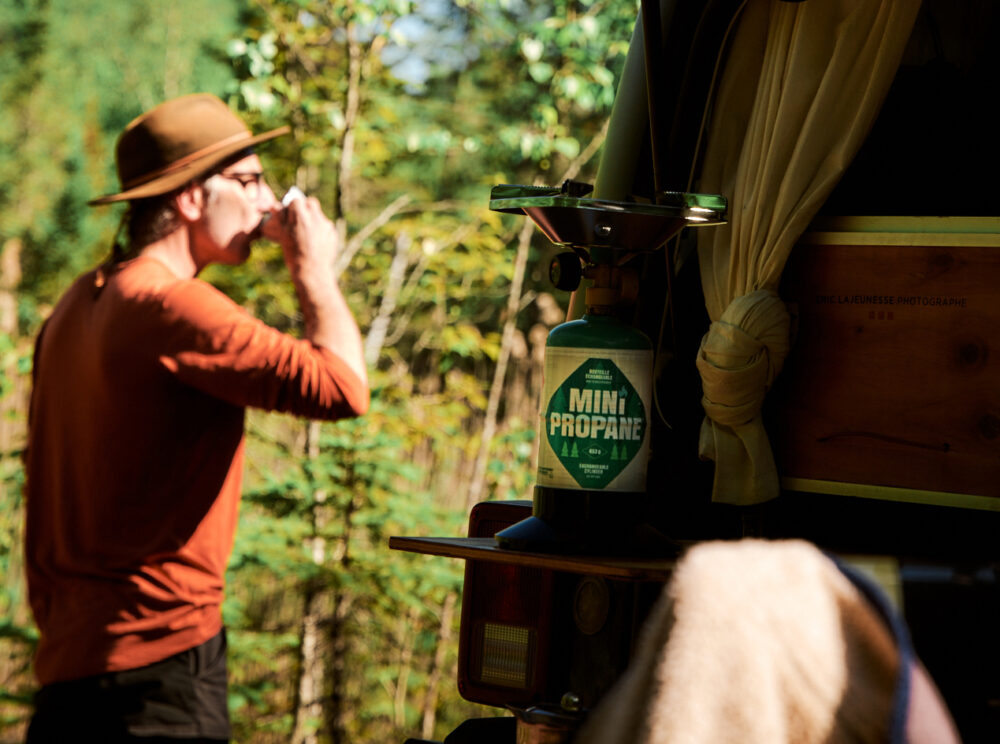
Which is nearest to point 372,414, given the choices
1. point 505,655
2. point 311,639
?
point 311,639

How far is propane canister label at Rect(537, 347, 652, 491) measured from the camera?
1.94m

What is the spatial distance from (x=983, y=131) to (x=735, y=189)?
1.54 feet

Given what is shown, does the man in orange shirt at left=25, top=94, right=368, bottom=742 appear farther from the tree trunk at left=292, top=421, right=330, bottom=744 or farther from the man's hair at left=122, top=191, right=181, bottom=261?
Result: the tree trunk at left=292, top=421, right=330, bottom=744

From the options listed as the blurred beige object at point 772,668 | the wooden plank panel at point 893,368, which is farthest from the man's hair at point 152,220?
the blurred beige object at point 772,668

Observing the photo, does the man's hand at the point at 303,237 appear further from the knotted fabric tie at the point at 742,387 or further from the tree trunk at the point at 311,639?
the tree trunk at the point at 311,639

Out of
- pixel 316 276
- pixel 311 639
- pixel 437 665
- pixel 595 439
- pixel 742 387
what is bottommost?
pixel 437 665

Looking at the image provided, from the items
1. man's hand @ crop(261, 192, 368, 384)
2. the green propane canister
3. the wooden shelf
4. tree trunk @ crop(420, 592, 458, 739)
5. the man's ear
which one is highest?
the man's ear

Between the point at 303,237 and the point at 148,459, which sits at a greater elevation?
the point at 303,237

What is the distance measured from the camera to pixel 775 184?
2.22 meters

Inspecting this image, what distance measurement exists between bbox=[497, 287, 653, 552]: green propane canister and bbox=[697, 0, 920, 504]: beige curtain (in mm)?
228

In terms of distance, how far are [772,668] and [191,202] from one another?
98.8 inches

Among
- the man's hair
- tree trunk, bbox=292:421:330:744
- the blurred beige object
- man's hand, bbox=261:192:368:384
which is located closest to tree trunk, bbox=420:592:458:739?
tree trunk, bbox=292:421:330:744

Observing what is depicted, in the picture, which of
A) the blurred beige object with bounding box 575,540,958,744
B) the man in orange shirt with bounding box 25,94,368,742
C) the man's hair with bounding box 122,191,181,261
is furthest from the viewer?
the man's hair with bounding box 122,191,181,261

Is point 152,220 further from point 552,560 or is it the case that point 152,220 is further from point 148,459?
point 552,560
